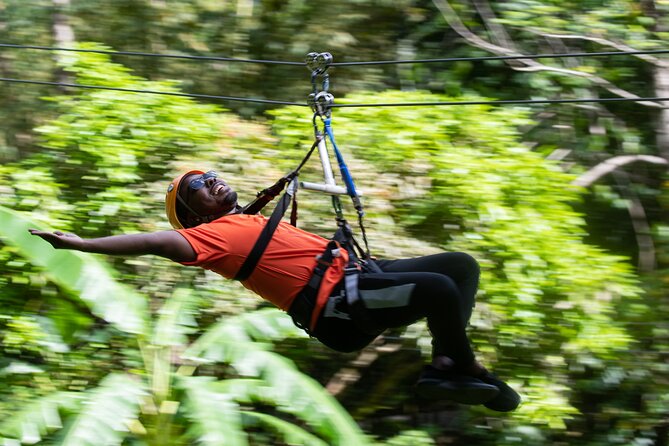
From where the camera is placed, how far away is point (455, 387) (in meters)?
3.46

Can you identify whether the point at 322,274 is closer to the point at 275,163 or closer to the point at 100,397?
the point at 100,397

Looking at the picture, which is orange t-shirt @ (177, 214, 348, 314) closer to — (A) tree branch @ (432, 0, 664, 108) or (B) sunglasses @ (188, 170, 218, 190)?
(B) sunglasses @ (188, 170, 218, 190)

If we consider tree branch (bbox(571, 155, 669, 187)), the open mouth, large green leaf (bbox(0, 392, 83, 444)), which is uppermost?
the open mouth

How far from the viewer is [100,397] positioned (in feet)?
15.1

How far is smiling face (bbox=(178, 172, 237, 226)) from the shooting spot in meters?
3.67

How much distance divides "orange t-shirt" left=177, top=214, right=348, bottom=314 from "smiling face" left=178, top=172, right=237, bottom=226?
0.15 meters

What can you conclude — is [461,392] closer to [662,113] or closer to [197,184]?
[197,184]

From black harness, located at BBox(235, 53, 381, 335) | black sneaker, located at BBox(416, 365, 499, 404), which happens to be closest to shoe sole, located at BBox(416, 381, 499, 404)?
black sneaker, located at BBox(416, 365, 499, 404)

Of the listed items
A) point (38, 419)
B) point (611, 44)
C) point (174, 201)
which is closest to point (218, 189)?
point (174, 201)

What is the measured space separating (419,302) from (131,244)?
108 centimetres

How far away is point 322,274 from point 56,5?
5.17 metres

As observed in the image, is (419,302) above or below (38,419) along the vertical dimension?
above

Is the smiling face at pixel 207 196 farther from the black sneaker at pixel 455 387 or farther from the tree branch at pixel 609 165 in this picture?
the tree branch at pixel 609 165

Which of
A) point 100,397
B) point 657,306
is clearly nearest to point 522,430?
point 657,306
